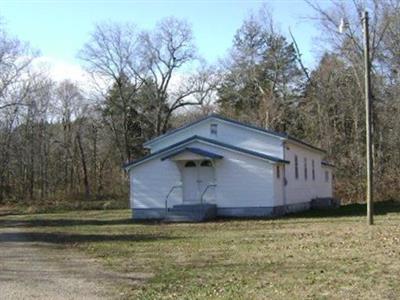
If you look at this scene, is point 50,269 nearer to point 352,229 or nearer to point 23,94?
point 352,229

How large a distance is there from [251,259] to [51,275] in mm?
3987

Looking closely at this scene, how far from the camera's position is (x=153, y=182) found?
2809cm

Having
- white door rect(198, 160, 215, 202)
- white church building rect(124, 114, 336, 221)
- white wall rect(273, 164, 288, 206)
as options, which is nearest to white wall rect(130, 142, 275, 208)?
white church building rect(124, 114, 336, 221)

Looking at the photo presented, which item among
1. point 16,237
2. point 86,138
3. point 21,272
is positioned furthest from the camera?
point 86,138

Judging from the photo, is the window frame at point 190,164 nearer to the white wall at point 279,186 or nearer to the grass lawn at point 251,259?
the white wall at point 279,186

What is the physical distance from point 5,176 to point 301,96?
2704 cm

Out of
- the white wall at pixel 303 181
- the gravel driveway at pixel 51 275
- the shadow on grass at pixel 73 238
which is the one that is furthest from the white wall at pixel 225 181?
the gravel driveway at pixel 51 275

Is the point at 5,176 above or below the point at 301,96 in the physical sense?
below

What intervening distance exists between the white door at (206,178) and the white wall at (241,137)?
6.62ft

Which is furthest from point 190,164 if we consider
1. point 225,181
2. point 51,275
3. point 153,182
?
point 51,275

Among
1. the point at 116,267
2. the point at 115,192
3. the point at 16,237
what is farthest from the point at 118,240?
the point at 115,192

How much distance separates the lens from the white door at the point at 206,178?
27.4 metres

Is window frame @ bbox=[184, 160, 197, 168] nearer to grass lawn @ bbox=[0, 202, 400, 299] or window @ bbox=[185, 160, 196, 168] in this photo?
window @ bbox=[185, 160, 196, 168]

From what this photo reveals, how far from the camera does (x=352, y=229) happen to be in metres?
18.4
